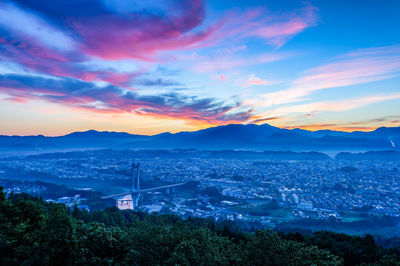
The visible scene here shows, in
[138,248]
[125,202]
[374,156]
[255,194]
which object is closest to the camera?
[138,248]

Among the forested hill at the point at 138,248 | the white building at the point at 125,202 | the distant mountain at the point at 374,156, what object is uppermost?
the forested hill at the point at 138,248

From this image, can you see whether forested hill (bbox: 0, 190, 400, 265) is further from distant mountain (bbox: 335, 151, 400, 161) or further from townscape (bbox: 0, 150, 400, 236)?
distant mountain (bbox: 335, 151, 400, 161)

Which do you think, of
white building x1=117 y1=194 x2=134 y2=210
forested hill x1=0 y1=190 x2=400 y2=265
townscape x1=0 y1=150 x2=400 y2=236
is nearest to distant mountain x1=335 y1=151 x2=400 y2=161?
townscape x1=0 y1=150 x2=400 y2=236

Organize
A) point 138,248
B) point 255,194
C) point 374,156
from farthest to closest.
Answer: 1. point 374,156
2. point 255,194
3. point 138,248

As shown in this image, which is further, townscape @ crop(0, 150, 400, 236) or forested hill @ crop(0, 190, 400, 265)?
townscape @ crop(0, 150, 400, 236)

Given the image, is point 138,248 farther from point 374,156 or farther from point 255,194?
point 374,156

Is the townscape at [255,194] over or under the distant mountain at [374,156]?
under

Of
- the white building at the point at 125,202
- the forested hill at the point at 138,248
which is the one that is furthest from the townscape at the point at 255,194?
the forested hill at the point at 138,248

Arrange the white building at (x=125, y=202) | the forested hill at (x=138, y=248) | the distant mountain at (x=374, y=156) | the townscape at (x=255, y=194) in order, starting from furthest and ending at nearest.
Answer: the distant mountain at (x=374, y=156) < the white building at (x=125, y=202) < the townscape at (x=255, y=194) < the forested hill at (x=138, y=248)

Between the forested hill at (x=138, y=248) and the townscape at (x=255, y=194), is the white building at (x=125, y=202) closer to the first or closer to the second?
the townscape at (x=255, y=194)

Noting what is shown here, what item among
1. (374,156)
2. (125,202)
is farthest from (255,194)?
(374,156)

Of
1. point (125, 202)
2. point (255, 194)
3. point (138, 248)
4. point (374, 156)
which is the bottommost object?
point (125, 202)

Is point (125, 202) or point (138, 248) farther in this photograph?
point (125, 202)
